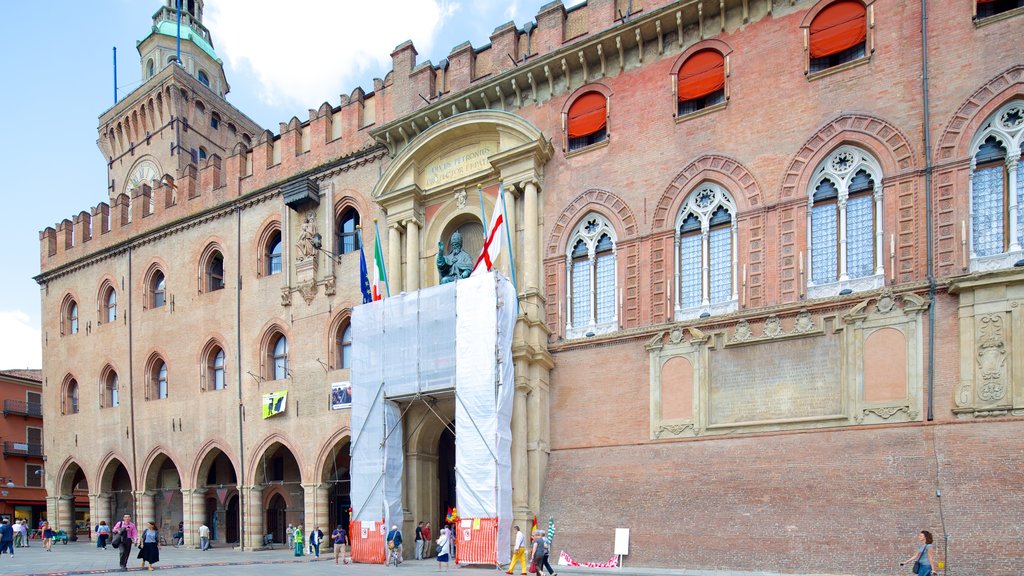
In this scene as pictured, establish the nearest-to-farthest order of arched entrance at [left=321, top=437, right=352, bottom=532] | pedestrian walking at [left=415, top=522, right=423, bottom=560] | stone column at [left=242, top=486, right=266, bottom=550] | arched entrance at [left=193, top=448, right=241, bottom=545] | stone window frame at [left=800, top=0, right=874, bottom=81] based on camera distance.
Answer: stone window frame at [left=800, top=0, right=874, bottom=81] → pedestrian walking at [left=415, top=522, right=423, bottom=560] → stone column at [left=242, top=486, right=266, bottom=550] → arched entrance at [left=321, top=437, right=352, bottom=532] → arched entrance at [left=193, top=448, right=241, bottom=545]

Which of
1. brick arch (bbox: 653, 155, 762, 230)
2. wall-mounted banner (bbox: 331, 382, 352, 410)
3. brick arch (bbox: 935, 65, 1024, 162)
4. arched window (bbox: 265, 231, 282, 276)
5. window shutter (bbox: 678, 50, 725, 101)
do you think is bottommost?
wall-mounted banner (bbox: 331, 382, 352, 410)

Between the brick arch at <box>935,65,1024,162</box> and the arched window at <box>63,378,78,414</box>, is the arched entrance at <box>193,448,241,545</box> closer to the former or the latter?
the arched window at <box>63,378,78,414</box>

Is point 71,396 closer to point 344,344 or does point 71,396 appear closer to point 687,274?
point 344,344

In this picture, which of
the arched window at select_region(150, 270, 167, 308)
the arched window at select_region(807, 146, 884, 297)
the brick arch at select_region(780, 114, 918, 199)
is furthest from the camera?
the arched window at select_region(150, 270, 167, 308)

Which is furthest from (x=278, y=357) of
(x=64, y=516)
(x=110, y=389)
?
(x=64, y=516)

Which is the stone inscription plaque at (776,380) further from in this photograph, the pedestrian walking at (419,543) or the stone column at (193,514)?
the stone column at (193,514)

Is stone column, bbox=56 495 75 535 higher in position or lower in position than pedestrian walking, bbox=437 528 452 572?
lower

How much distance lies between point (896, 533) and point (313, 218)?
19.1m

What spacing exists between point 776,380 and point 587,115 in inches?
334

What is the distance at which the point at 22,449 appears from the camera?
40.1 meters

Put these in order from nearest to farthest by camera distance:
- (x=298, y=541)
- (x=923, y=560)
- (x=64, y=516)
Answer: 1. (x=923, y=560)
2. (x=298, y=541)
3. (x=64, y=516)

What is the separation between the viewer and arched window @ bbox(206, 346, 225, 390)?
2716cm

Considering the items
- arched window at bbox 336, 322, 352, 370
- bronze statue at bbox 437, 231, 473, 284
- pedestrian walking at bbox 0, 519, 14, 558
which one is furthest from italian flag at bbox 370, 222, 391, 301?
pedestrian walking at bbox 0, 519, 14, 558

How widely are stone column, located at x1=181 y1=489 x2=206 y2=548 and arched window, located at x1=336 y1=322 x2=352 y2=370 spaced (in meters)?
7.81
